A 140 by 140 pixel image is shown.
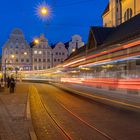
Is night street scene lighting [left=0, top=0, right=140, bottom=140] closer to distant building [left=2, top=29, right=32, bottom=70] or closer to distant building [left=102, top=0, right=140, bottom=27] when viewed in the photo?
distant building [left=102, top=0, right=140, bottom=27]

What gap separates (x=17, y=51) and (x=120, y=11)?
51711 mm

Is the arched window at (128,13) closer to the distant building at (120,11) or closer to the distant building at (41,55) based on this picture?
the distant building at (120,11)

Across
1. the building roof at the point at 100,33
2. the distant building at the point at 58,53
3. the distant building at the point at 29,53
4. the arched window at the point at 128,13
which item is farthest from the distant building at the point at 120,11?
the distant building at the point at 58,53

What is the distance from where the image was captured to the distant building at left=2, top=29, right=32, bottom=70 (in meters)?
112

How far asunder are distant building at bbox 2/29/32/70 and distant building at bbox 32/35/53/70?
1647mm

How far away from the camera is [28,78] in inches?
4257

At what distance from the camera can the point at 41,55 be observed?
378ft

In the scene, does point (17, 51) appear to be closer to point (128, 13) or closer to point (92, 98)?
point (128, 13)

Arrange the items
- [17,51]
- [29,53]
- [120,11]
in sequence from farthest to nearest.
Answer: [29,53] < [17,51] < [120,11]

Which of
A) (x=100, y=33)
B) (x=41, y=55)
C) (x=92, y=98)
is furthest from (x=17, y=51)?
(x=92, y=98)

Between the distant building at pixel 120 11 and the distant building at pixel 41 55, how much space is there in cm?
3895

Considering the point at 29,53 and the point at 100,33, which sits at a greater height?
the point at 29,53

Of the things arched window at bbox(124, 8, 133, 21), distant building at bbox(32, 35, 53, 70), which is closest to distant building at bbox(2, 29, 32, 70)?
distant building at bbox(32, 35, 53, 70)

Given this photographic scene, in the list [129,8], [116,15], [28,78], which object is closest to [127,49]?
[129,8]
